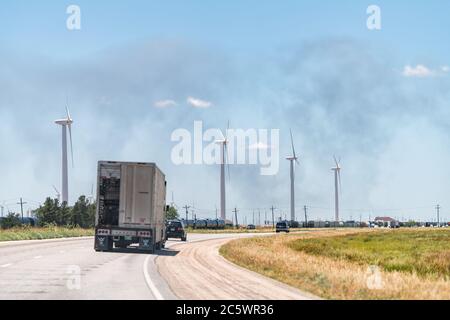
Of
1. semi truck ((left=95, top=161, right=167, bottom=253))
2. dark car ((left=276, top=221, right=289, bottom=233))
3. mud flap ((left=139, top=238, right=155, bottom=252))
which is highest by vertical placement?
semi truck ((left=95, top=161, right=167, bottom=253))

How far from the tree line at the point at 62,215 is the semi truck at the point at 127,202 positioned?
6388 centimetres

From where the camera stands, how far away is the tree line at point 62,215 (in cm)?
10294

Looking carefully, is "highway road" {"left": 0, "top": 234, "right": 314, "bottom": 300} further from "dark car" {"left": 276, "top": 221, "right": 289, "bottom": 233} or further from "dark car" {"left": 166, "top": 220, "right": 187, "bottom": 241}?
"dark car" {"left": 276, "top": 221, "right": 289, "bottom": 233}

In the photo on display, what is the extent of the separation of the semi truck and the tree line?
6388 centimetres

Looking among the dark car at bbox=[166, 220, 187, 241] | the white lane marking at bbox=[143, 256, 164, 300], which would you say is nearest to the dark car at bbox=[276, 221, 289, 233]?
the dark car at bbox=[166, 220, 187, 241]

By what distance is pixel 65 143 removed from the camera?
8544cm

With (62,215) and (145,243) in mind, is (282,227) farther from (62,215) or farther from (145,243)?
(145,243)

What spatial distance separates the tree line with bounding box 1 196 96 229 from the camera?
10294cm

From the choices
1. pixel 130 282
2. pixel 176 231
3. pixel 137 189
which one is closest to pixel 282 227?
pixel 176 231

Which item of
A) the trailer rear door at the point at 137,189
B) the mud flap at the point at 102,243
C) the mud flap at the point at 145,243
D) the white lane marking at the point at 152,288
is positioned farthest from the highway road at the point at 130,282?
the mud flap at the point at 102,243

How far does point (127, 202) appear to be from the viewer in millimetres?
32344
